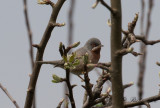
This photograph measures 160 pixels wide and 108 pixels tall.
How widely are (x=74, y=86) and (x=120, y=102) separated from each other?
621 mm

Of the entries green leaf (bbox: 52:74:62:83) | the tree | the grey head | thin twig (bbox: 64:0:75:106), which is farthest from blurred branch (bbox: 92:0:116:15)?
the grey head

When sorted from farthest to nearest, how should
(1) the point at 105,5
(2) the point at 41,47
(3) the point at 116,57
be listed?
1. (2) the point at 41,47
2. (3) the point at 116,57
3. (1) the point at 105,5

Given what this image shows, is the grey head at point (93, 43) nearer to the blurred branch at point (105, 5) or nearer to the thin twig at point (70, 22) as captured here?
the thin twig at point (70, 22)

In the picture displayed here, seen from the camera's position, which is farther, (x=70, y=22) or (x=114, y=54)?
(x=70, y=22)

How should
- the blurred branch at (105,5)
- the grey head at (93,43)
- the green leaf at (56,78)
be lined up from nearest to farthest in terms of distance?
the blurred branch at (105,5) < the green leaf at (56,78) < the grey head at (93,43)

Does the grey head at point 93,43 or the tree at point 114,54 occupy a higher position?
the tree at point 114,54

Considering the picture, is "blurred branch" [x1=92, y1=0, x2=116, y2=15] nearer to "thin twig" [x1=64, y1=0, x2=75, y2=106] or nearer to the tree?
the tree

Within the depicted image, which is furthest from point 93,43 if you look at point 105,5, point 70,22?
point 105,5

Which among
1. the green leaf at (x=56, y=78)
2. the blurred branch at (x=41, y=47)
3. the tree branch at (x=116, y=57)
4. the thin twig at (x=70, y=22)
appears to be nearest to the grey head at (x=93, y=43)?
the thin twig at (x=70, y=22)

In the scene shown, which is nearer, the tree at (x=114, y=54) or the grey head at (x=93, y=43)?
the tree at (x=114, y=54)

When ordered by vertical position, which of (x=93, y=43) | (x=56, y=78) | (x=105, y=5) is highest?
(x=105, y=5)

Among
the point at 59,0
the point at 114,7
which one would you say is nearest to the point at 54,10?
the point at 59,0

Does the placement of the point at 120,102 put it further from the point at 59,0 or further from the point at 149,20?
the point at 149,20

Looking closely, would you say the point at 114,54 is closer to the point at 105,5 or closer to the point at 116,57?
the point at 116,57
